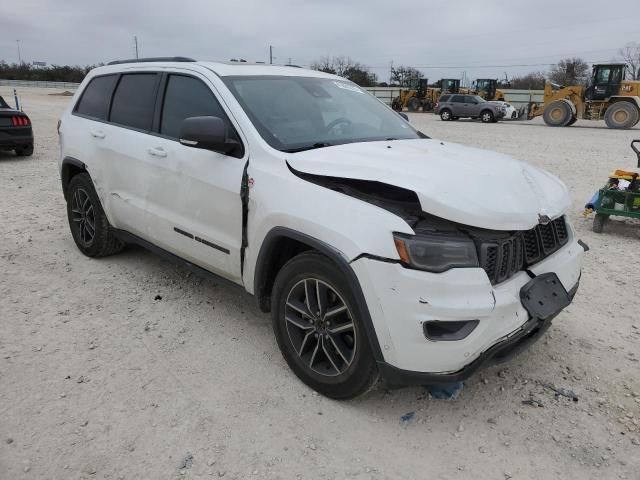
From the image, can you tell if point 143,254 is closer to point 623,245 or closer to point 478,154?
point 478,154

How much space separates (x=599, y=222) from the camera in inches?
242

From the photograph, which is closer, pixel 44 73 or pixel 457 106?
pixel 457 106

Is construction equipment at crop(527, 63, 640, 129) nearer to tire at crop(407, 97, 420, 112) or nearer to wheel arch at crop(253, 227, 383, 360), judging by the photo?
tire at crop(407, 97, 420, 112)

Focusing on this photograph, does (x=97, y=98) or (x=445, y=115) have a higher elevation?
(x=97, y=98)

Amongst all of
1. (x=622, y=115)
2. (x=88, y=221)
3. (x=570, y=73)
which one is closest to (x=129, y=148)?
(x=88, y=221)

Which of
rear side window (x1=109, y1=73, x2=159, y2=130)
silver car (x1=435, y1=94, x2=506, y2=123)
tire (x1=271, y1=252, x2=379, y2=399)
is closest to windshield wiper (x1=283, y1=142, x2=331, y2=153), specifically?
tire (x1=271, y1=252, x2=379, y2=399)

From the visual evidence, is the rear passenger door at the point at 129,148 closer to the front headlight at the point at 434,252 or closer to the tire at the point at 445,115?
the front headlight at the point at 434,252

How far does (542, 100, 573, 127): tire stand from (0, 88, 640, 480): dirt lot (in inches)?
914

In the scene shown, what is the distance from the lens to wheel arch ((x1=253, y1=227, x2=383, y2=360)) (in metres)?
2.52

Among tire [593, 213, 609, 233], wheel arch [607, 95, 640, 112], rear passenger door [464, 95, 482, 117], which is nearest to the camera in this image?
tire [593, 213, 609, 233]

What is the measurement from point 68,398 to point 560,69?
239 feet

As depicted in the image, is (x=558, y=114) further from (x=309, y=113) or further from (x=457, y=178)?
(x=457, y=178)

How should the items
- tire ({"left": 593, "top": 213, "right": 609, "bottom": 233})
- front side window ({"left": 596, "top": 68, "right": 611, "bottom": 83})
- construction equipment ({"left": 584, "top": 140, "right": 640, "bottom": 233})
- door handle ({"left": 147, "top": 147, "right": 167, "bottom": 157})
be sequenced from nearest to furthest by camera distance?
door handle ({"left": 147, "top": 147, "right": 167, "bottom": 157})
construction equipment ({"left": 584, "top": 140, "right": 640, "bottom": 233})
tire ({"left": 593, "top": 213, "right": 609, "bottom": 233})
front side window ({"left": 596, "top": 68, "right": 611, "bottom": 83})

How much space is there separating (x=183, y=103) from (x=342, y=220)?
6.21 feet
